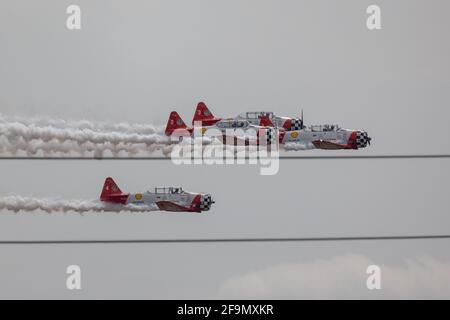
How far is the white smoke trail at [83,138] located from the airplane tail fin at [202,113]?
0.89 m

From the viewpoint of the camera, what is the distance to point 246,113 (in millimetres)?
24203

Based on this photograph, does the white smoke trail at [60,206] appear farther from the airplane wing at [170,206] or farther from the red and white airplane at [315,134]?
the red and white airplane at [315,134]

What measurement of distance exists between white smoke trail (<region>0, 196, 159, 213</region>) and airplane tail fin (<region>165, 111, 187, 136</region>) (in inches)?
76.5

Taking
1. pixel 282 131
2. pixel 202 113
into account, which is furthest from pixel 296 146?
pixel 202 113

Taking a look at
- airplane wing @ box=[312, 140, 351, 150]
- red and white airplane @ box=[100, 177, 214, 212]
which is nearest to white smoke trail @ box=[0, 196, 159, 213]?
red and white airplane @ box=[100, 177, 214, 212]

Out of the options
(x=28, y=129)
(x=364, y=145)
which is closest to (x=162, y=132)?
(x=28, y=129)

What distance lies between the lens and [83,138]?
24.5 m

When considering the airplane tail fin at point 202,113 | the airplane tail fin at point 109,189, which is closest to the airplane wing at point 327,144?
the airplane tail fin at point 202,113

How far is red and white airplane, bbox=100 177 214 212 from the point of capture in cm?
2472

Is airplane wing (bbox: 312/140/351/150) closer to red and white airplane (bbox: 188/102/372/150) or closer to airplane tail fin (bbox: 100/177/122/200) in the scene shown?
red and white airplane (bbox: 188/102/372/150)

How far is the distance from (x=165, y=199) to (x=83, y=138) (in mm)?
2405

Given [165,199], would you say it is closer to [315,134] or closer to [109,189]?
[109,189]

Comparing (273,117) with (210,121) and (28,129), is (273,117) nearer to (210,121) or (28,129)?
(210,121)

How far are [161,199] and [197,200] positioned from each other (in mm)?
855
